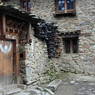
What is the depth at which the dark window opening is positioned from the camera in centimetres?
1080

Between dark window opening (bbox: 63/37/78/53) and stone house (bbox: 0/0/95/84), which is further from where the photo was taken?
dark window opening (bbox: 63/37/78/53)

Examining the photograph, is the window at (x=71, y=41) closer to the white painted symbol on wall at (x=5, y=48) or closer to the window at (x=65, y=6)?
the window at (x=65, y=6)

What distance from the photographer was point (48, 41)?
10281 mm

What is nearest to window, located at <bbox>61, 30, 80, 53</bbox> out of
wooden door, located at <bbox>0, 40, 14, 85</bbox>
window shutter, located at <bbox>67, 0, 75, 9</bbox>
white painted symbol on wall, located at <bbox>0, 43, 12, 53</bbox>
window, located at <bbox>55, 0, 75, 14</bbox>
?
Result: window, located at <bbox>55, 0, 75, 14</bbox>

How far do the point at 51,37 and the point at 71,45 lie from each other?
115 cm

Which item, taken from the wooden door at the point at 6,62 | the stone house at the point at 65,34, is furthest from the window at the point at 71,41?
the wooden door at the point at 6,62

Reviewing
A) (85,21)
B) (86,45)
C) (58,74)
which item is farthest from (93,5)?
(58,74)

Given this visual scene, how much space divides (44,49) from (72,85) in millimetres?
2413

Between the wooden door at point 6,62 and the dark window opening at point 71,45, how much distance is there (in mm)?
3992

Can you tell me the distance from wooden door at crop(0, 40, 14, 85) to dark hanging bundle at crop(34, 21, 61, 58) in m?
2.13

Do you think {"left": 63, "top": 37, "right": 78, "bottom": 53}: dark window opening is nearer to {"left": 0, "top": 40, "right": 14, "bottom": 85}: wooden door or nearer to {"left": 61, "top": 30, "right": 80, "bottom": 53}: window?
{"left": 61, "top": 30, "right": 80, "bottom": 53}: window

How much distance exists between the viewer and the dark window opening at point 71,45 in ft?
35.4

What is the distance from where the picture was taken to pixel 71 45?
35.6ft

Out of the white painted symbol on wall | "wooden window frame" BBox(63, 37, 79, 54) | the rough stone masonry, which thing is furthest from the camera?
"wooden window frame" BBox(63, 37, 79, 54)
